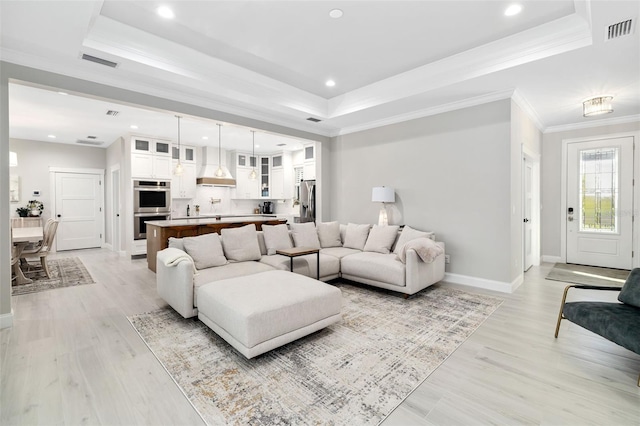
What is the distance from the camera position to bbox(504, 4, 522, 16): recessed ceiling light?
2.78 m

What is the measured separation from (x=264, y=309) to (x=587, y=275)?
554 centimetres

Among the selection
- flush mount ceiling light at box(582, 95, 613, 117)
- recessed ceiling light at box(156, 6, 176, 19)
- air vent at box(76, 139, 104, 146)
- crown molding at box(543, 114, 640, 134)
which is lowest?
flush mount ceiling light at box(582, 95, 613, 117)

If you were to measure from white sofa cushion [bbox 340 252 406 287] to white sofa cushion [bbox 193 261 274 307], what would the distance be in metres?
1.21

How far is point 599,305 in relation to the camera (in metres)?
2.50

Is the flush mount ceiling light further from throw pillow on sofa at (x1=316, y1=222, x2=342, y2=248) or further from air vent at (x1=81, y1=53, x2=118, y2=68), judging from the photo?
air vent at (x1=81, y1=53, x2=118, y2=68)

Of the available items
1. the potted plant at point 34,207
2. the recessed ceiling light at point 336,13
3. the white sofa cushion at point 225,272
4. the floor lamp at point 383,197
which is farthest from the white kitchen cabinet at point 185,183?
the recessed ceiling light at point 336,13

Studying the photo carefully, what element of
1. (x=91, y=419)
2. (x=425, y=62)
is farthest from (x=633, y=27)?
(x=91, y=419)

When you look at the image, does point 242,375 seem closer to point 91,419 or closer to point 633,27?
point 91,419

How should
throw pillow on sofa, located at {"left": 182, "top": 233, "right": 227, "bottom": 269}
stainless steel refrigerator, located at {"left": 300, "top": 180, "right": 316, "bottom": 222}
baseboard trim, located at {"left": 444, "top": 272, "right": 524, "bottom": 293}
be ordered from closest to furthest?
throw pillow on sofa, located at {"left": 182, "top": 233, "right": 227, "bottom": 269}, baseboard trim, located at {"left": 444, "top": 272, "right": 524, "bottom": 293}, stainless steel refrigerator, located at {"left": 300, "top": 180, "right": 316, "bottom": 222}

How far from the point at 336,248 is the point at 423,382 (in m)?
3.15

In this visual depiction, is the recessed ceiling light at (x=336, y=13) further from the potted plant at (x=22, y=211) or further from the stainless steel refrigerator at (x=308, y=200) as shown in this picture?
the potted plant at (x=22, y=211)

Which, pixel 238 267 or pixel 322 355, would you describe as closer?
pixel 322 355

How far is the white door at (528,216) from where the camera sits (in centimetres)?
531

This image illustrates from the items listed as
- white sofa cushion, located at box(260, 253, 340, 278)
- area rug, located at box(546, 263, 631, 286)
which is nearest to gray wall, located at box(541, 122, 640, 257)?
area rug, located at box(546, 263, 631, 286)
